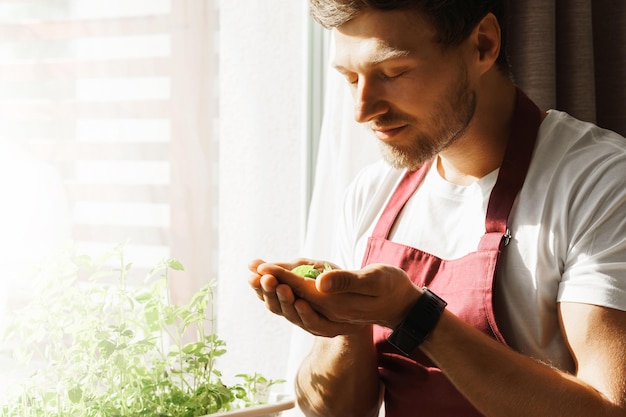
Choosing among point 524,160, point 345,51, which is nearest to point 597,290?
point 524,160

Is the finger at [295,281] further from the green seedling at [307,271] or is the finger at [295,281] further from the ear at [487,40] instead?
the ear at [487,40]

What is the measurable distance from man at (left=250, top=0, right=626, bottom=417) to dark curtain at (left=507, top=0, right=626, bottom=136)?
0.40 m

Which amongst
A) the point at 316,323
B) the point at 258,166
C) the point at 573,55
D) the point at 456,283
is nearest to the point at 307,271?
the point at 316,323

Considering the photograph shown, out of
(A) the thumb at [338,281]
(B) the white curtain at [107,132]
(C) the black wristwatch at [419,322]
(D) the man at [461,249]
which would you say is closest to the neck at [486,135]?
(D) the man at [461,249]

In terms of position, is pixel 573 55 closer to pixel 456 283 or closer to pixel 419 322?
pixel 456 283

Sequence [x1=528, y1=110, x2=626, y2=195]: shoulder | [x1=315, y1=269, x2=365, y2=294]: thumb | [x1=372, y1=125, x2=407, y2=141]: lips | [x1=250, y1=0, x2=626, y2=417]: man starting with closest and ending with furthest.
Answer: [x1=315, y1=269, x2=365, y2=294]: thumb < [x1=250, y1=0, x2=626, y2=417]: man < [x1=528, y1=110, x2=626, y2=195]: shoulder < [x1=372, y1=125, x2=407, y2=141]: lips

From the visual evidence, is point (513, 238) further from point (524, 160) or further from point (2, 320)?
point (2, 320)

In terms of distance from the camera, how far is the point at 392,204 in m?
1.62

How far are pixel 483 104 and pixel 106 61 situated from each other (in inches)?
29.8

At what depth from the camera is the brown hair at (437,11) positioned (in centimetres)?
136

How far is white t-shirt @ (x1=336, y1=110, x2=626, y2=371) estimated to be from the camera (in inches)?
49.6

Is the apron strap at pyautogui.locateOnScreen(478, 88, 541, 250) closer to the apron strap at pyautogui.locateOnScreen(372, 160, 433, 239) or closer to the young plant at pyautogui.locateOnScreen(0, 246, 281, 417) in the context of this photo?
the apron strap at pyautogui.locateOnScreen(372, 160, 433, 239)

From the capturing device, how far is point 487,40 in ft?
4.77

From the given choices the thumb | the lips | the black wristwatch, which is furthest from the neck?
the thumb
